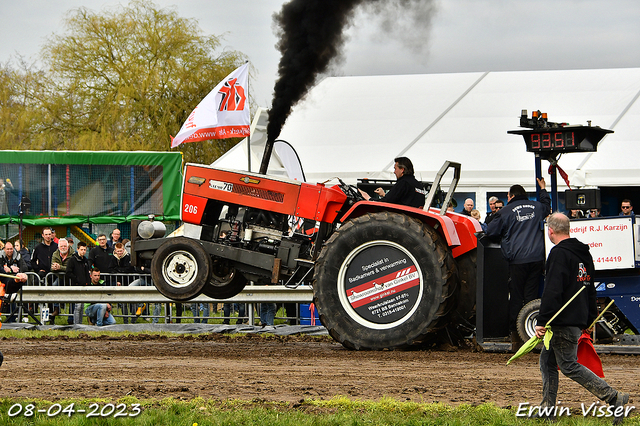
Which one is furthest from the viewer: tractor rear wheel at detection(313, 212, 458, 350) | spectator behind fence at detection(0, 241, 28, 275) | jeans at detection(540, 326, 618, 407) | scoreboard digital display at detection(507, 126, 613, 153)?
spectator behind fence at detection(0, 241, 28, 275)

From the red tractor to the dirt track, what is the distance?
45 centimetres

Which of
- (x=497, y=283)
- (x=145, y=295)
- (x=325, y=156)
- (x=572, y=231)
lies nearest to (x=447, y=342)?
(x=497, y=283)

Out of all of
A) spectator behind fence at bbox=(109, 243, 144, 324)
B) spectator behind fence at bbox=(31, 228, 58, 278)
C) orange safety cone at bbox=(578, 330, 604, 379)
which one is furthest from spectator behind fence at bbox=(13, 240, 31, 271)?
orange safety cone at bbox=(578, 330, 604, 379)

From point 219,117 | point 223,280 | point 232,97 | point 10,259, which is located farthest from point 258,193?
point 10,259

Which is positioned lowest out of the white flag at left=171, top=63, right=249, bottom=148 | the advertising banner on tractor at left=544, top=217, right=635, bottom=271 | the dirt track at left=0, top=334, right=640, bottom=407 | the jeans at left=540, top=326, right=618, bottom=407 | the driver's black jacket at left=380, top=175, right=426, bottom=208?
the dirt track at left=0, top=334, right=640, bottom=407

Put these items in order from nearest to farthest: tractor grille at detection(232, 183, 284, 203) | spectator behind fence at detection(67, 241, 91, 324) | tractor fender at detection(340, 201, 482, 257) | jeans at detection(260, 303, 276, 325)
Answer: tractor fender at detection(340, 201, 482, 257), tractor grille at detection(232, 183, 284, 203), jeans at detection(260, 303, 276, 325), spectator behind fence at detection(67, 241, 91, 324)

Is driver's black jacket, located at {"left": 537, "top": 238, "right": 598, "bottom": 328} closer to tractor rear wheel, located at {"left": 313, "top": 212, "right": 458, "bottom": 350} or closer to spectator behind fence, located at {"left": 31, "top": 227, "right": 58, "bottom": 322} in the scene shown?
tractor rear wheel, located at {"left": 313, "top": 212, "right": 458, "bottom": 350}

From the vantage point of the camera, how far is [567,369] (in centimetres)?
546

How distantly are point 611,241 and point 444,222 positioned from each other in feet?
6.63

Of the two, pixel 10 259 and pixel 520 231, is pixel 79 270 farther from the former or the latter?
pixel 520 231

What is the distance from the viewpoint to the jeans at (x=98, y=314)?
12781 millimetres

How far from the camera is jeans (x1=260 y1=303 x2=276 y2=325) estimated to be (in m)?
12.7

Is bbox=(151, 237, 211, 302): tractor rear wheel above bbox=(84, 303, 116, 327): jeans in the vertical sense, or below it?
above

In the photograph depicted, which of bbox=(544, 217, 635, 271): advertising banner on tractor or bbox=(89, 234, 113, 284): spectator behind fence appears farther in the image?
bbox=(89, 234, 113, 284): spectator behind fence
